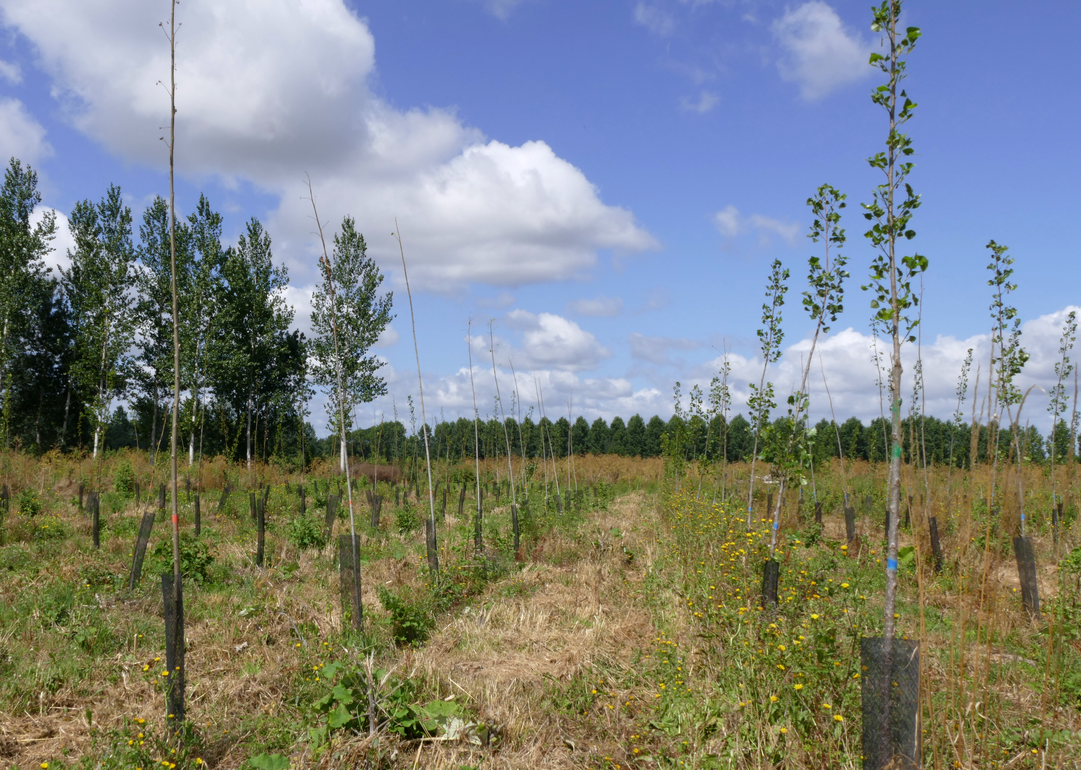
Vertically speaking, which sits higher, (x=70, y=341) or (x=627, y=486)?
(x=70, y=341)

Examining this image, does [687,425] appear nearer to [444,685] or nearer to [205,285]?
[444,685]

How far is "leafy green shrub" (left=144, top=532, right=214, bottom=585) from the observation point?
6770mm

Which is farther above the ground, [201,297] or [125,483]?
[201,297]

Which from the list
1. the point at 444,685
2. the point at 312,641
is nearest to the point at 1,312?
the point at 312,641

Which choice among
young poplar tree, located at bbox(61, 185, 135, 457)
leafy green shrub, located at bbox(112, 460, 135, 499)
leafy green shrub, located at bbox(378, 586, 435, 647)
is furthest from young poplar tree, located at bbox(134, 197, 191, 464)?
leafy green shrub, located at bbox(378, 586, 435, 647)

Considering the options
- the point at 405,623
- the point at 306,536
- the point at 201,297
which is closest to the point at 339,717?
the point at 405,623

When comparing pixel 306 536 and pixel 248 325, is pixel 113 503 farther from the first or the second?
pixel 248 325

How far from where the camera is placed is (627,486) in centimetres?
2003

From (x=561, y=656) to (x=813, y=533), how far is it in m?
5.13

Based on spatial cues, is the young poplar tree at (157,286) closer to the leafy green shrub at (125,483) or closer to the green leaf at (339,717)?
the leafy green shrub at (125,483)

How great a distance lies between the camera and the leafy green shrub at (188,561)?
6770 mm

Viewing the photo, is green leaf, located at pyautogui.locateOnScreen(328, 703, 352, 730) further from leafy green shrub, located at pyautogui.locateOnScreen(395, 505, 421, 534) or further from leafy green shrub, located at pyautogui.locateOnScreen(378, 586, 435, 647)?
leafy green shrub, located at pyautogui.locateOnScreen(395, 505, 421, 534)

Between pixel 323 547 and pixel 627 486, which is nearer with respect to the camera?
pixel 323 547

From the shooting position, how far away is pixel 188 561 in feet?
22.3
